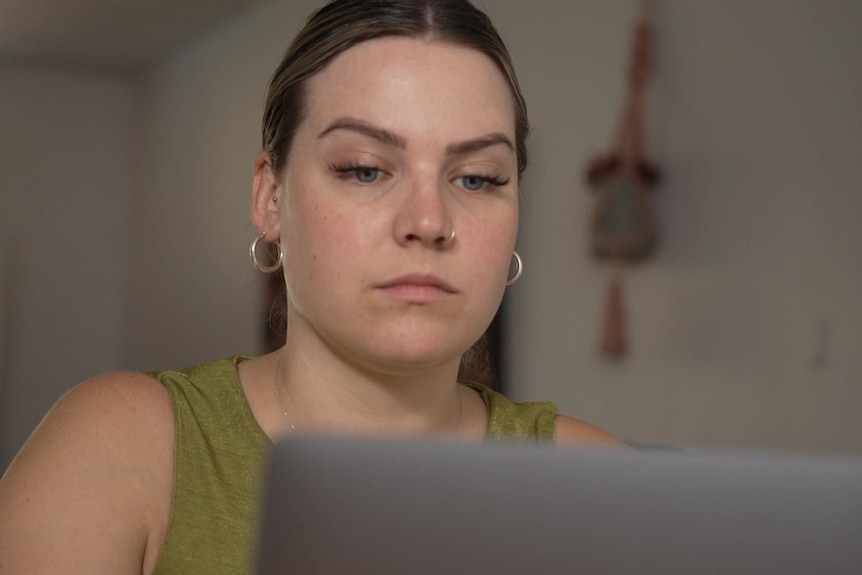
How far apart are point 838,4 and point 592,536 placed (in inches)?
97.1

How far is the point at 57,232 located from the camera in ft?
20.8

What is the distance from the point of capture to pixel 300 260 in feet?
3.72

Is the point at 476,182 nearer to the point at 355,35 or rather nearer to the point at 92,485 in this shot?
the point at 355,35

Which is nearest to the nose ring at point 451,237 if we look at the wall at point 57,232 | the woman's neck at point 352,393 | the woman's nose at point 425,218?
the woman's nose at point 425,218

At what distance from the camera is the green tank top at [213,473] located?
108cm

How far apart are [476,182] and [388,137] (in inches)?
4.1

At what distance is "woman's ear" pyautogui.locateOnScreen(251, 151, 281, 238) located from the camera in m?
1.23

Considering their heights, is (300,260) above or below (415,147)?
below

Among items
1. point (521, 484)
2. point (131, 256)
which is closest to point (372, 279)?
point (521, 484)

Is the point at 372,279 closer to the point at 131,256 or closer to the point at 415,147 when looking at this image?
the point at 415,147

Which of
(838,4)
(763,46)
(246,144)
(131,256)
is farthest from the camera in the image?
(131,256)

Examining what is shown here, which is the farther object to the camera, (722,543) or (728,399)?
(728,399)

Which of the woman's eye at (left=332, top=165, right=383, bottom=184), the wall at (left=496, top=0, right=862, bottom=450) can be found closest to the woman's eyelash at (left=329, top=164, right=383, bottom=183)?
the woman's eye at (left=332, top=165, right=383, bottom=184)

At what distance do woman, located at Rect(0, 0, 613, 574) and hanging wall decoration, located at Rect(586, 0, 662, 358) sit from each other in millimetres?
2053
